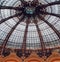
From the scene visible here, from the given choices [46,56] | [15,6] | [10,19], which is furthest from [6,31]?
[46,56]

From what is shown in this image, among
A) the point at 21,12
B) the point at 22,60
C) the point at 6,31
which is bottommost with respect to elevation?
the point at 22,60

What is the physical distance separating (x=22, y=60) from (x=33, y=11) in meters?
7.00

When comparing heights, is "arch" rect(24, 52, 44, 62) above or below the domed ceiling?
below

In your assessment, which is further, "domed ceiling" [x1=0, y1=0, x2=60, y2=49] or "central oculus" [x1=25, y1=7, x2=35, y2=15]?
"domed ceiling" [x1=0, y1=0, x2=60, y2=49]

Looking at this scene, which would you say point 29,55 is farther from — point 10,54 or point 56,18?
point 56,18

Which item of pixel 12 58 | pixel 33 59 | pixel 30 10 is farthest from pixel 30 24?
pixel 12 58

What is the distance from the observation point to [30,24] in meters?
34.8

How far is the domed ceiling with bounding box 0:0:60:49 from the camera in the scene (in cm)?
3212

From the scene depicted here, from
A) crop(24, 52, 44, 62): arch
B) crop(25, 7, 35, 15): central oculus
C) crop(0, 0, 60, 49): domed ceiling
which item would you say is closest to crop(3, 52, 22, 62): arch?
crop(24, 52, 44, 62): arch

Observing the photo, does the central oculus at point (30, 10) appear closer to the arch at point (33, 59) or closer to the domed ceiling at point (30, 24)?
the domed ceiling at point (30, 24)

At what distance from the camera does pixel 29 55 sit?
34.1 m

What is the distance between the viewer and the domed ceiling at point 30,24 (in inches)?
1265

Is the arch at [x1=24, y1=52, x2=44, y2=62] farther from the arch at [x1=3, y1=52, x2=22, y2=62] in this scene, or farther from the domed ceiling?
the domed ceiling

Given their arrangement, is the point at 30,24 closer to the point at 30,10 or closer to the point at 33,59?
the point at 30,10
